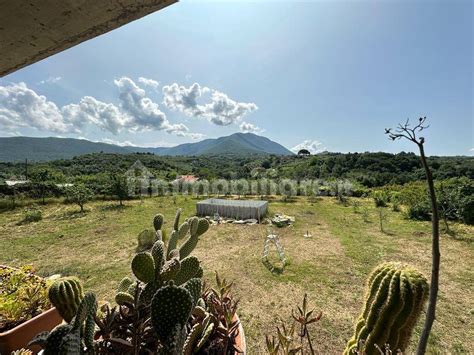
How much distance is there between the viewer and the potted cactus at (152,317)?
0.77 meters

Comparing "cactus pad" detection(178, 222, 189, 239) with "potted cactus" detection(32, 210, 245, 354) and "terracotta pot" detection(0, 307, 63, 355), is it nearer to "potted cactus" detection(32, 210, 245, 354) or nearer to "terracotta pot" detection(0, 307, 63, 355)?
"potted cactus" detection(32, 210, 245, 354)

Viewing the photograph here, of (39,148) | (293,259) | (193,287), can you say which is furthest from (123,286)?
(39,148)

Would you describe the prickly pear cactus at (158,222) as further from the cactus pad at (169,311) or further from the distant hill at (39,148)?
the distant hill at (39,148)

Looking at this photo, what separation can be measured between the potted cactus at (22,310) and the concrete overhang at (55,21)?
1.64 m

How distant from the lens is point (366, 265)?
6.67m

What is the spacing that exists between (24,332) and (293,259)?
6595 mm

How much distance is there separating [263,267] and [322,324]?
8.14 feet

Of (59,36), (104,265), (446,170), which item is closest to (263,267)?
(104,265)

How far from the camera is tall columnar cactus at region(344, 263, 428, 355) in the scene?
134 centimetres

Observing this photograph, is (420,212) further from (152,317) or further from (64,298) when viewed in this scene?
(64,298)

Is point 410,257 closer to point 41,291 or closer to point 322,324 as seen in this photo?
point 322,324

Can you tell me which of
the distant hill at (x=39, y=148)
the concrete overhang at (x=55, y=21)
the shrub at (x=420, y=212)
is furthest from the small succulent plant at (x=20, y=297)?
the distant hill at (x=39, y=148)

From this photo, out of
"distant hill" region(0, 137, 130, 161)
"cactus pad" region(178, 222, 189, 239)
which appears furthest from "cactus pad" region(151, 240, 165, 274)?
"distant hill" region(0, 137, 130, 161)

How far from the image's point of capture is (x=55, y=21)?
0.85 metres
